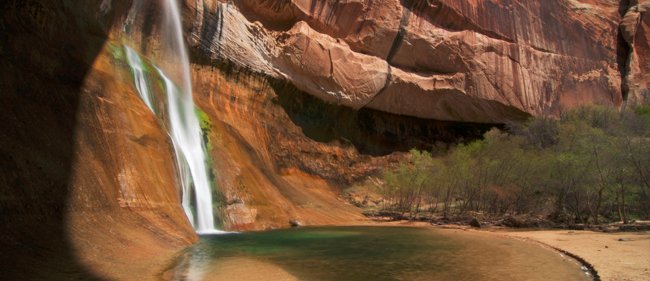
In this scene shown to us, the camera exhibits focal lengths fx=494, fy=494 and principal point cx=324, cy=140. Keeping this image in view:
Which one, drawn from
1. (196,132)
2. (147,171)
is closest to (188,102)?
(196,132)

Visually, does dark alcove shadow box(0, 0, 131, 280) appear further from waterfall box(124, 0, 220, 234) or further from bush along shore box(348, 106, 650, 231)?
bush along shore box(348, 106, 650, 231)

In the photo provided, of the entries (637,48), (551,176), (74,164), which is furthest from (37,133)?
(637,48)

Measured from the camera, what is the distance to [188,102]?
25.4 metres

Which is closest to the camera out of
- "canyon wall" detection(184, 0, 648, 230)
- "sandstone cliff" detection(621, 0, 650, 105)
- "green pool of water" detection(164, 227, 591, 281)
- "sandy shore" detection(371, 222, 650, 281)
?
"sandy shore" detection(371, 222, 650, 281)

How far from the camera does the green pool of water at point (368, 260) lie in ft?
32.6

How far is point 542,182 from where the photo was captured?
27797 mm

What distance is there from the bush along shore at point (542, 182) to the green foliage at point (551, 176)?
0.05m

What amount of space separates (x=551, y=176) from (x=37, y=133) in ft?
84.1

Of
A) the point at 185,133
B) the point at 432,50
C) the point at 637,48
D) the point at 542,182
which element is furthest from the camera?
the point at 637,48

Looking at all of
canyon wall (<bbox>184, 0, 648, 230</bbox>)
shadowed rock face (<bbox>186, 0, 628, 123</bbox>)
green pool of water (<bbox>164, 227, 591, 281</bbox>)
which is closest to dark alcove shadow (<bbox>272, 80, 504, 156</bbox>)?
canyon wall (<bbox>184, 0, 648, 230</bbox>)

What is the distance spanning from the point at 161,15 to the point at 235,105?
7.66 m

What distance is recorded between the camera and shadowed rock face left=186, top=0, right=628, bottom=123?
119 ft

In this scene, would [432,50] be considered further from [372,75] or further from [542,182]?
[542,182]

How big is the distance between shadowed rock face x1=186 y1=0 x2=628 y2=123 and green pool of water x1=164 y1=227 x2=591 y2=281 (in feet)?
66.7
